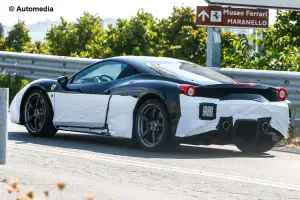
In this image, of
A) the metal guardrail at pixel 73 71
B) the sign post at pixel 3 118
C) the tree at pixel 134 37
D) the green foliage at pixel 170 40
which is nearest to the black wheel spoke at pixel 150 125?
the metal guardrail at pixel 73 71

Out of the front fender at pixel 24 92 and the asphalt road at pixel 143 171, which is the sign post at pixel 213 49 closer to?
the asphalt road at pixel 143 171

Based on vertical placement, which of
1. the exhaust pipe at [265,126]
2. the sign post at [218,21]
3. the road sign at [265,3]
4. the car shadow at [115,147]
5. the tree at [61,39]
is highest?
the tree at [61,39]

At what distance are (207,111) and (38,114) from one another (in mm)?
2929

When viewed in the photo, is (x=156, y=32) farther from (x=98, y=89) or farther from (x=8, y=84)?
(x=98, y=89)

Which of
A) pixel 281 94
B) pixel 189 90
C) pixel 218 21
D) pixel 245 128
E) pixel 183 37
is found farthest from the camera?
pixel 183 37

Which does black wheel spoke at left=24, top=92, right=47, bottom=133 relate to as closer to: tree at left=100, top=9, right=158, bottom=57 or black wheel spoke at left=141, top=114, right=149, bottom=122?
black wheel spoke at left=141, top=114, right=149, bottom=122

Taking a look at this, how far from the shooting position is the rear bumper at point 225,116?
35.6ft

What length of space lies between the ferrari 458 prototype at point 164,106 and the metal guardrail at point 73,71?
1808 millimetres

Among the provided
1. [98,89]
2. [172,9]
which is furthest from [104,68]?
[172,9]

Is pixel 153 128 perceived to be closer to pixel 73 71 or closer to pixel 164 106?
pixel 164 106

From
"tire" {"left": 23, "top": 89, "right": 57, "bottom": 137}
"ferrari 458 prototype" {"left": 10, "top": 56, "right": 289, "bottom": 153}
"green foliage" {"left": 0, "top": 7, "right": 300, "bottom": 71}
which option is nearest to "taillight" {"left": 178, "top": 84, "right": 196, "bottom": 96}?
"ferrari 458 prototype" {"left": 10, "top": 56, "right": 289, "bottom": 153}

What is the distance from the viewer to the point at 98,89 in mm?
11938

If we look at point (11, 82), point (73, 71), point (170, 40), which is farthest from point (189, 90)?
point (170, 40)

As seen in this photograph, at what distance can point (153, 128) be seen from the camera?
11.2 meters
